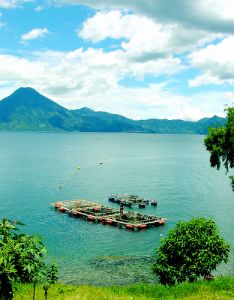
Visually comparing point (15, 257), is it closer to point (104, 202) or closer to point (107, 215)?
point (107, 215)

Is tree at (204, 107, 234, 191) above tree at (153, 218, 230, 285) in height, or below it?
above

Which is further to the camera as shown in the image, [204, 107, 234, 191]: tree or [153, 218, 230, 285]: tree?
[204, 107, 234, 191]: tree

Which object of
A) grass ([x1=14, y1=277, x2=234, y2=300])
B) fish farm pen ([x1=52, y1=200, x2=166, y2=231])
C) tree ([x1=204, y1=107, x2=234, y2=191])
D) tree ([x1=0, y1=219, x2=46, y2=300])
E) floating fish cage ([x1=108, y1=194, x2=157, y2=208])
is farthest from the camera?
floating fish cage ([x1=108, y1=194, x2=157, y2=208])

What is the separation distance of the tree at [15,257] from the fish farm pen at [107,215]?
69.4 metres

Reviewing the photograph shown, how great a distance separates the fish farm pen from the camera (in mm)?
84938

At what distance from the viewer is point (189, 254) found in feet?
130

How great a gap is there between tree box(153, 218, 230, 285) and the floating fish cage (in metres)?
64.6

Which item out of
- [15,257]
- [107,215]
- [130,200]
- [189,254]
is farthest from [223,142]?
[130,200]

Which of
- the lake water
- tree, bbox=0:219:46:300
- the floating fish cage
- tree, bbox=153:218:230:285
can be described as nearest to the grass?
tree, bbox=153:218:230:285

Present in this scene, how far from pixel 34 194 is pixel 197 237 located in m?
85.0

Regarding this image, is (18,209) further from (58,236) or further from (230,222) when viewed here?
(230,222)

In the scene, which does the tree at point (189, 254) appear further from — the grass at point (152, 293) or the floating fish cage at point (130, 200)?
the floating fish cage at point (130, 200)

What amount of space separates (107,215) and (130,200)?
20.4 m

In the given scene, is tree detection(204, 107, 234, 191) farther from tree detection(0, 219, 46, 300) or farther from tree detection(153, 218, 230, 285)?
tree detection(0, 219, 46, 300)
